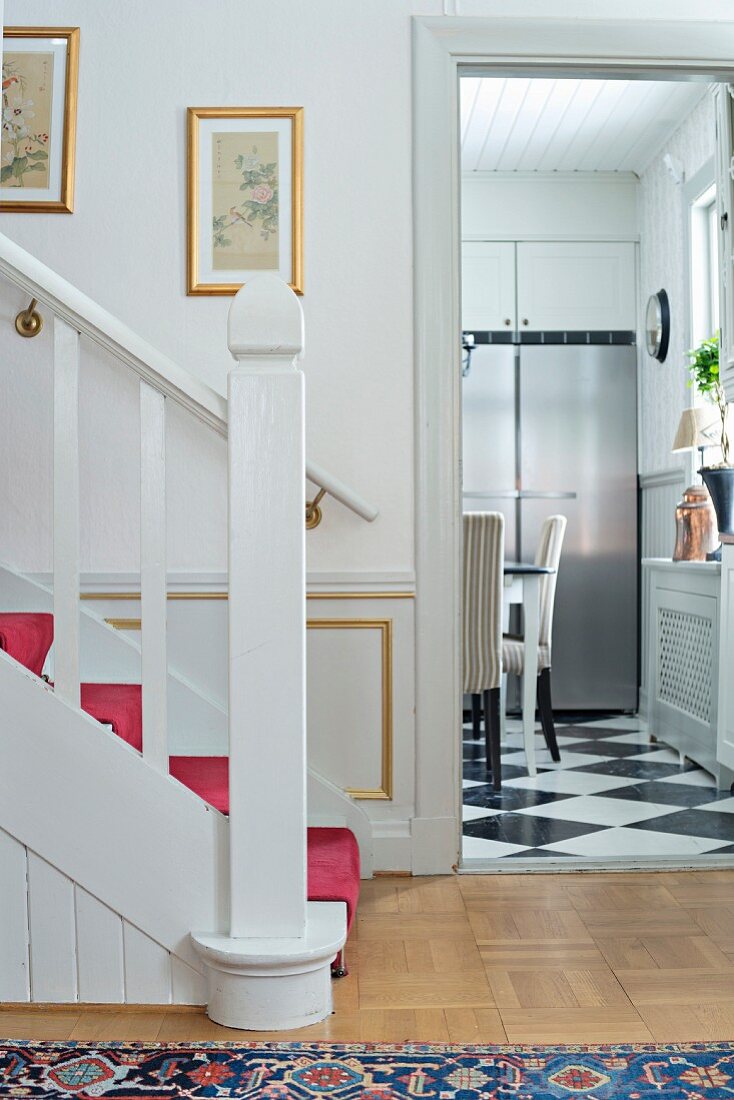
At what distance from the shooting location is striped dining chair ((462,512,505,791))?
3.68 metres

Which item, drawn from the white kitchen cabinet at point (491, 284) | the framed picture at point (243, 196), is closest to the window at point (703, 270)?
the white kitchen cabinet at point (491, 284)

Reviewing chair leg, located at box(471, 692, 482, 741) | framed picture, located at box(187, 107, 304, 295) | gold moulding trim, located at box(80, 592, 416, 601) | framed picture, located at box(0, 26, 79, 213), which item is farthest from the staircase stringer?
chair leg, located at box(471, 692, 482, 741)

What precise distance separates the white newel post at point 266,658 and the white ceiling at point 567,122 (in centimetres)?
302

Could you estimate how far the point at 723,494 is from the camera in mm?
3811

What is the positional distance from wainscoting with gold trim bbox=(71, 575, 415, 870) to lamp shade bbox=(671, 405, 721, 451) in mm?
1902

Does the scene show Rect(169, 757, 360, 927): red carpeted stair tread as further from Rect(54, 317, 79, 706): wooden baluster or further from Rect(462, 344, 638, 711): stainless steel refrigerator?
Rect(462, 344, 638, 711): stainless steel refrigerator

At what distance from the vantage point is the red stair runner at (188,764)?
2068 mm

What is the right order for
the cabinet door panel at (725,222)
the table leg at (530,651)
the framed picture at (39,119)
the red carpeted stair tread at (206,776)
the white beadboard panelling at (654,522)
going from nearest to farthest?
the red carpeted stair tread at (206,776) → the framed picture at (39,119) → the cabinet door panel at (725,222) → the table leg at (530,651) → the white beadboard panelling at (654,522)

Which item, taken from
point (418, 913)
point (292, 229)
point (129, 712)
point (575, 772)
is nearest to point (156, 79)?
point (292, 229)

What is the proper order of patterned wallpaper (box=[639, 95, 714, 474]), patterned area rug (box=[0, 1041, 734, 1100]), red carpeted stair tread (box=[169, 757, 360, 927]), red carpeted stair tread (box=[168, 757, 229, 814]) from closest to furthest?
patterned area rug (box=[0, 1041, 734, 1100]), red carpeted stair tread (box=[169, 757, 360, 927]), red carpeted stair tread (box=[168, 757, 229, 814]), patterned wallpaper (box=[639, 95, 714, 474])

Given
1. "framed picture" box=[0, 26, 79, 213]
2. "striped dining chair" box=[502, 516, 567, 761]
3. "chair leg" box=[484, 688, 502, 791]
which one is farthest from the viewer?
"striped dining chair" box=[502, 516, 567, 761]

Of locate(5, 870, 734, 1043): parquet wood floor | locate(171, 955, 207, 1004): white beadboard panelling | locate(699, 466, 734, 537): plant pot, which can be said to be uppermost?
locate(699, 466, 734, 537): plant pot

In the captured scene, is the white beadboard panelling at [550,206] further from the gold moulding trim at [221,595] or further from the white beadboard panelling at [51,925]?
the white beadboard panelling at [51,925]

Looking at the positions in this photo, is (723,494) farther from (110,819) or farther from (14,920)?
(14,920)
